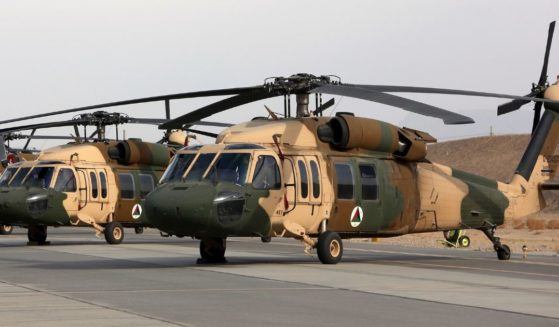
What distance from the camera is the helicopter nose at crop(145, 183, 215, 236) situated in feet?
56.9

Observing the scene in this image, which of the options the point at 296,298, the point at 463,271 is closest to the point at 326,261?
the point at 463,271

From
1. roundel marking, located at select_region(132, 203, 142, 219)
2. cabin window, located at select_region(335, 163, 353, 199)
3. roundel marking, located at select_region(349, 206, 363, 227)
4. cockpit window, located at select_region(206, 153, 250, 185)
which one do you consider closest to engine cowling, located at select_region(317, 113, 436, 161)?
cabin window, located at select_region(335, 163, 353, 199)

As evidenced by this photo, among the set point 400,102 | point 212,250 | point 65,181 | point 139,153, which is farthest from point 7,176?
point 400,102

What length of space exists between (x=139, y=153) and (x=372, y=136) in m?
11.2

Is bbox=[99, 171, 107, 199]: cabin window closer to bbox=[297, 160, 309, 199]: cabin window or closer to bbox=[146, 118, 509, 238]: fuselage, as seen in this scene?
bbox=[146, 118, 509, 238]: fuselage

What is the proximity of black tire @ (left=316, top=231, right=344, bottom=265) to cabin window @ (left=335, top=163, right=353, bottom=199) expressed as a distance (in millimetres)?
841

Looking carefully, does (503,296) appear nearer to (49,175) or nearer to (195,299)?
(195,299)

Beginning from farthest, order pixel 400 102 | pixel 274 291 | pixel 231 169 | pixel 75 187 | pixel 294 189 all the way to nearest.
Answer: pixel 75 187 → pixel 294 189 → pixel 231 169 → pixel 400 102 → pixel 274 291

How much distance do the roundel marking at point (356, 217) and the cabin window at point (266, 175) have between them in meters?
1.87

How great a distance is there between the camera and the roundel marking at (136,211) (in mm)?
29469

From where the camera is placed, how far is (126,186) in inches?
1153

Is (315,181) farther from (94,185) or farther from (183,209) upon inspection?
(94,185)

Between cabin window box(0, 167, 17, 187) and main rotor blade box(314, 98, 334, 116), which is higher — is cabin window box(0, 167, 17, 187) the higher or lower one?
the lower one

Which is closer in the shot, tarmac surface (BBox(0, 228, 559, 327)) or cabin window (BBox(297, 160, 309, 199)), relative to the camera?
tarmac surface (BBox(0, 228, 559, 327))
